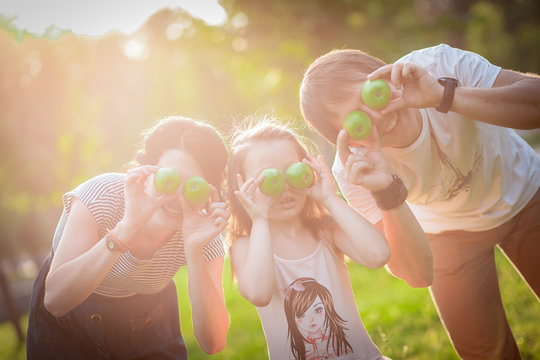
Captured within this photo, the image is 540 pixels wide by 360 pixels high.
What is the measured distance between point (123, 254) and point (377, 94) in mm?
1826

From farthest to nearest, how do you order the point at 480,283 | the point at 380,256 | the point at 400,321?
the point at 400,321 < the point at 480,283 < the point at 380,256

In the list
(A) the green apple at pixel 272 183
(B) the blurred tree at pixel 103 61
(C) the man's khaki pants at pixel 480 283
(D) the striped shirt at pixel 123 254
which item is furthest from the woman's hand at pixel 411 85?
(B) the blurred tree at pixel 103 61

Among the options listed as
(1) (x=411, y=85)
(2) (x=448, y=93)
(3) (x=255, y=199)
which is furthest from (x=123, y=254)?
(2) (x=448, y=93)

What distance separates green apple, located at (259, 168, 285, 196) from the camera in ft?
7.75

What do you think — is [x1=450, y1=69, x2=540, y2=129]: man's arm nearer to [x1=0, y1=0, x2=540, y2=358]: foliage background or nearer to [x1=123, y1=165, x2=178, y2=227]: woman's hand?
[x1=123, y1=165, x2=178, y2=227]: woman's hand

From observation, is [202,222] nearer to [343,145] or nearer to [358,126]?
[343,145]

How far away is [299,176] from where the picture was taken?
2.39 m

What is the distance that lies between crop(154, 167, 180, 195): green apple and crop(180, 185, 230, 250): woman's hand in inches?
5.5

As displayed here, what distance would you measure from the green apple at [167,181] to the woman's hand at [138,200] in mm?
59

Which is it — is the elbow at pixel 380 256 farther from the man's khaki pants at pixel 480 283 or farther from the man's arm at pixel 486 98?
the man's khaki pants at pixel 480 283

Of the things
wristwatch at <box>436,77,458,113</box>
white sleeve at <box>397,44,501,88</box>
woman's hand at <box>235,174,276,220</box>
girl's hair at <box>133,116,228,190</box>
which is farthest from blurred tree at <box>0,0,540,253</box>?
wristwatch at <box>436,77,458,113</box>

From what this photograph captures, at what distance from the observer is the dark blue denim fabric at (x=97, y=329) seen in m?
2.92

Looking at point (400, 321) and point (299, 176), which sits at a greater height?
point (299, 176)

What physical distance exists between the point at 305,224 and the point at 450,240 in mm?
1301
